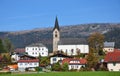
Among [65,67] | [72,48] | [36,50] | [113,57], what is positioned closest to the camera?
[65,67]

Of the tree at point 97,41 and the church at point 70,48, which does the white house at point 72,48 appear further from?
the tree at point 97,41

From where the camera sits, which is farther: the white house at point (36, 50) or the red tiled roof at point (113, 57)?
the white house at point (36, 50)

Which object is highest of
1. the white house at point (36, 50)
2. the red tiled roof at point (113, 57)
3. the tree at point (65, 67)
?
the white house at point (36, 50)

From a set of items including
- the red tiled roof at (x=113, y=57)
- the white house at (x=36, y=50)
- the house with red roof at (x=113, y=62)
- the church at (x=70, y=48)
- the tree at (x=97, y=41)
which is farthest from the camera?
the white house at (x=36, y=50)

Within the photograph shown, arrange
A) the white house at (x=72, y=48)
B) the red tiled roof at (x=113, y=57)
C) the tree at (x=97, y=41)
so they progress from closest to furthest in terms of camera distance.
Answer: the red tiled roof at (x=113, y=57), the tree at (x=97, y=41), the white house at (x=72, y=48)

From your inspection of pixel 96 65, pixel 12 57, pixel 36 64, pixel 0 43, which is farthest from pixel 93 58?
pixel 0 43

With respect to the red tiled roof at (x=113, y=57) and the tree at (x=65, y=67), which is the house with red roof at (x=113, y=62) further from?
the tree at (x=65, y=67)

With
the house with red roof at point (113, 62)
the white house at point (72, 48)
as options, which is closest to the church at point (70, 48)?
the white house at point (72, 48)

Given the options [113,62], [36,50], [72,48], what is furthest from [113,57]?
[36,50]

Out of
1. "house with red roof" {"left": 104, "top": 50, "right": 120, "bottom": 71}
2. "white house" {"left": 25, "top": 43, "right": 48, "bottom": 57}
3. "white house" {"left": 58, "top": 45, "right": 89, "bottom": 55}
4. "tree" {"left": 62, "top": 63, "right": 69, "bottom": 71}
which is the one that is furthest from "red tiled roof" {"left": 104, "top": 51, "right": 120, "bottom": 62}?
"white house" {"left": 25, "top": 43, "right": 48, "bottom": 57}

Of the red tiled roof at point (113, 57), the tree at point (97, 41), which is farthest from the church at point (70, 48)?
the red tiled roof at point (113, 57)

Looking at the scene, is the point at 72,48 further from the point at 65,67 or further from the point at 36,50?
the point at 65,67

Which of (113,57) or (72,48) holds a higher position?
(72,48)

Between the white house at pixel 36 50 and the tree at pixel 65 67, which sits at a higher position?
the white house at pixel 36 50
